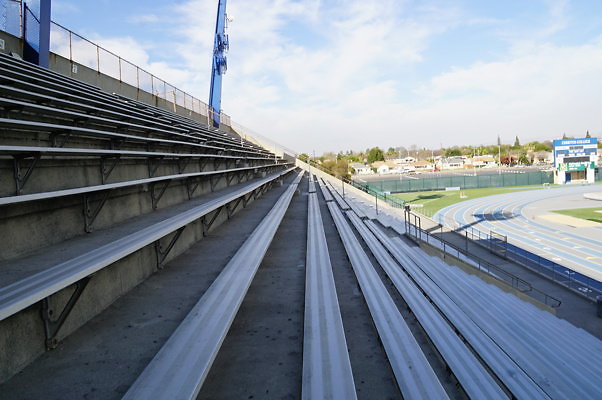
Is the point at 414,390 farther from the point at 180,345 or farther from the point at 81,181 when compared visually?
the point at 81,181

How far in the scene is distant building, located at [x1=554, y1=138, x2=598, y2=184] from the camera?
41.7m

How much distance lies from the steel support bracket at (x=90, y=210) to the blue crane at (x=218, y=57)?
1776 centimetres

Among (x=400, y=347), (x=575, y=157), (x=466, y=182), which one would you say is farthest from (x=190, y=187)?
(x=575, y=157)

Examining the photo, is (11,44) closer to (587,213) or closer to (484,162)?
(587,213)

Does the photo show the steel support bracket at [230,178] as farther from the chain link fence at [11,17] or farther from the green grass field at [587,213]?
the green grass field at [587,213]

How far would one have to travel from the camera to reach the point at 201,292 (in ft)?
10.9

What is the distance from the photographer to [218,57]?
21109mm

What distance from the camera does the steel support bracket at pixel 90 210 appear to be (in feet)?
11.1

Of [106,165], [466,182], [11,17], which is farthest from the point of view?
[466,182]

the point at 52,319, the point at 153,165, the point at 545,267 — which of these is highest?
the point at 153,165

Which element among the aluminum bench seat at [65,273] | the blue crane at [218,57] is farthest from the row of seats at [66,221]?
the blue crane at [218,57]

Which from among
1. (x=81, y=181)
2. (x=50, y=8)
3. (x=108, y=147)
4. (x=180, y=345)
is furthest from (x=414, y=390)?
(x=50, y=8)

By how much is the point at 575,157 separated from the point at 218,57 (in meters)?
43.7

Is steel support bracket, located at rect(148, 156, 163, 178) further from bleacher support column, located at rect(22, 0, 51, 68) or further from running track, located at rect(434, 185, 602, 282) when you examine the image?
running track, located at rect(434, 185, 602, 282)
